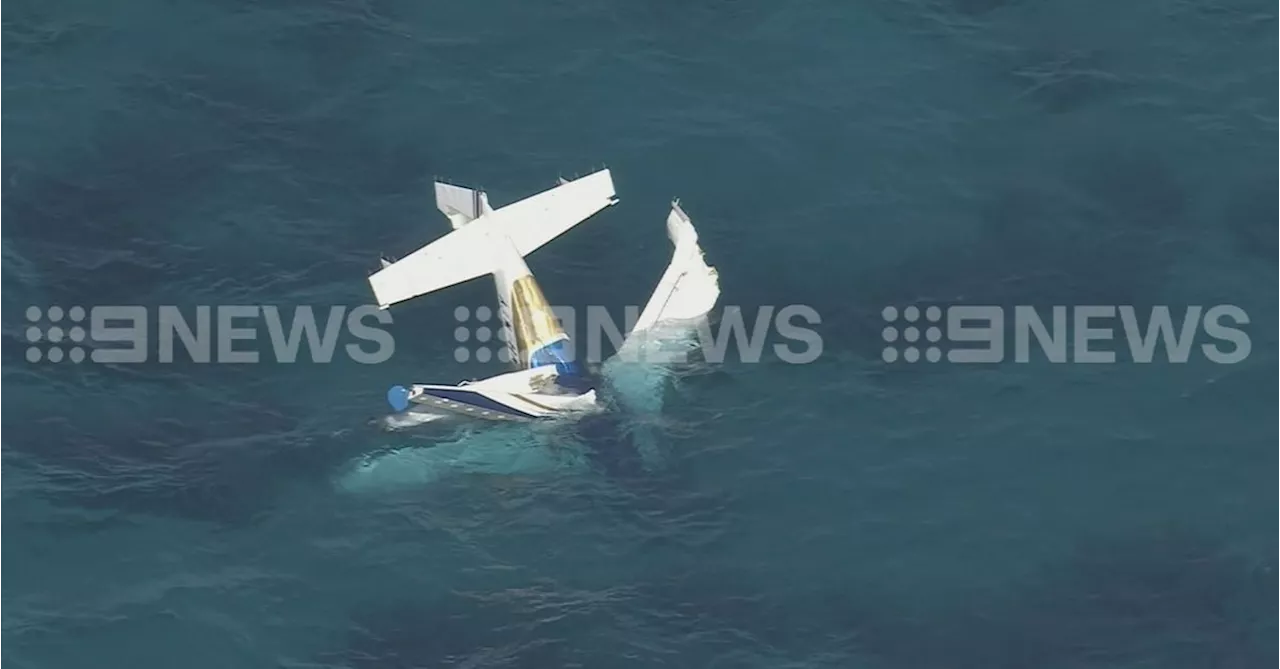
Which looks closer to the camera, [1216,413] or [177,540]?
[177,540]

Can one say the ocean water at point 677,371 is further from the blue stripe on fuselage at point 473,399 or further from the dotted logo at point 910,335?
the blue stripe on fuselage at point 473,399

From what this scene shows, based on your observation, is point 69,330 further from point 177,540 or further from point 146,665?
point 146,665

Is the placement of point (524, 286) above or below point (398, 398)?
above

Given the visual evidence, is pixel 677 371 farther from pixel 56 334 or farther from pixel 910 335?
pixel 56 334

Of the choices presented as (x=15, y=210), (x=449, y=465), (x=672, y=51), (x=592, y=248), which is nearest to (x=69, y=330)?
(x=15, y=210)

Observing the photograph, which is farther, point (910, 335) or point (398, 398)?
point (910, 335)

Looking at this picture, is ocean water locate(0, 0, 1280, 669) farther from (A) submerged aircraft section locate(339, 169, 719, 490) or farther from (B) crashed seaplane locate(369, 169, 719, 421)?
(B) crashed seaplane locate(369, 169, 719, 421)

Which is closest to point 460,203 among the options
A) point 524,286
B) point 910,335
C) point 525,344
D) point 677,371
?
point 524,286
